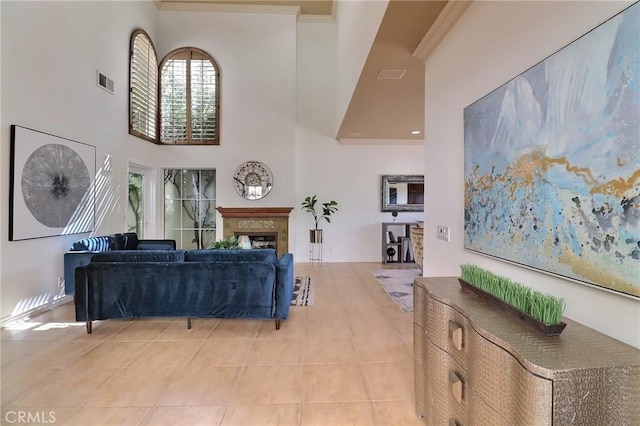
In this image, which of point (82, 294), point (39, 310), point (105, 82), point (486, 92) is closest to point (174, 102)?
point (105, 82)

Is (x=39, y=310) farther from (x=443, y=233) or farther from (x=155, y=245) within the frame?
(x=443, y=233)

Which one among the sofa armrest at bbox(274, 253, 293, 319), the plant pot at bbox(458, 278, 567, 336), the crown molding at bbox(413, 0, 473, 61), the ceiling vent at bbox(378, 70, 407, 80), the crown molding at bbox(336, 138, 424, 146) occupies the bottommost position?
the sofa armrest at bbox(274, 253, 293, 319)

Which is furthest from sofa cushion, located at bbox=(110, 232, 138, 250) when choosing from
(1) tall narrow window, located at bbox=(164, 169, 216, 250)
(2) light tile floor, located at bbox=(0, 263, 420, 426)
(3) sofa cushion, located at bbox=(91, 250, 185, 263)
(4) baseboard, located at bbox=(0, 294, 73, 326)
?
(1) tall narrow window, located at bbox=(164, 169, 216, 250)

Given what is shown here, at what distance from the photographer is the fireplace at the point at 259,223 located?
22.6 feet

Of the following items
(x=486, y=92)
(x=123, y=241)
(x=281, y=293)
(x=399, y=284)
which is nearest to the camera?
(x=486, y=92)

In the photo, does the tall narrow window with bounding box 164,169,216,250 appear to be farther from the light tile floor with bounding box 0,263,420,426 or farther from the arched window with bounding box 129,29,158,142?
the light tile floor with bounding box 0,263,420,426

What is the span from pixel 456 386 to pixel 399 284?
3.99m

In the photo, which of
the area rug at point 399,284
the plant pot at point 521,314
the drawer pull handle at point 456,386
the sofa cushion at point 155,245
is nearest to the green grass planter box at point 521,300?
the plant pot at point 521,314

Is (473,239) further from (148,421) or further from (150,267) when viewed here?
(150,267)

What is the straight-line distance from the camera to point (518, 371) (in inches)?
38.9

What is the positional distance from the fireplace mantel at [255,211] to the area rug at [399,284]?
7.76ft

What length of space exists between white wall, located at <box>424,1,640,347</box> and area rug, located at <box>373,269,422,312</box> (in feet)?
4.97

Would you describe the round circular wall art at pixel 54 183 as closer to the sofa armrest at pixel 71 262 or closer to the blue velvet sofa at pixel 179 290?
the sofa armrest at pixel 71 262

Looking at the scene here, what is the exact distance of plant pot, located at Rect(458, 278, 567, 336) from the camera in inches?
42.1
